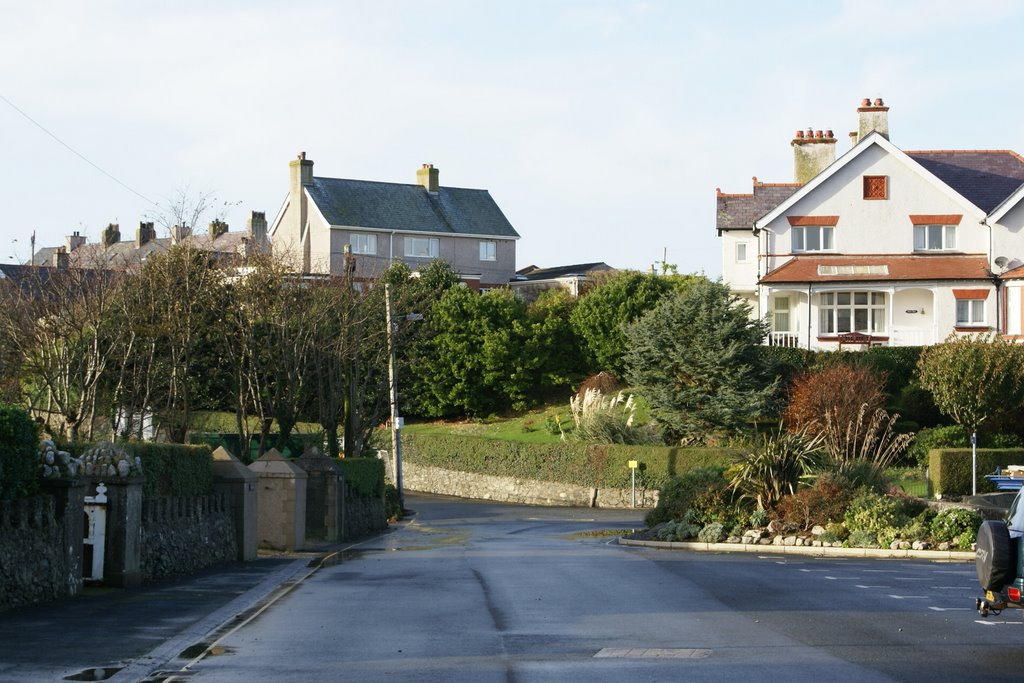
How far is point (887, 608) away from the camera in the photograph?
628 inches

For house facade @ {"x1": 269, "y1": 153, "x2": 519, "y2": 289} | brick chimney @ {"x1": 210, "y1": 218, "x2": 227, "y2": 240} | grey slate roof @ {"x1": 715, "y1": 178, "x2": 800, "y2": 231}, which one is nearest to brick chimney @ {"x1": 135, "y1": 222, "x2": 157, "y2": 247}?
house facade @ {"x1": 269, "y1": 153, "x2": 519, "y2": 289}

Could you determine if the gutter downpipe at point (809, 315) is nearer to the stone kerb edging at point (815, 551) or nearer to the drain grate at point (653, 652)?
the stone kerb edging at point (815, 551)

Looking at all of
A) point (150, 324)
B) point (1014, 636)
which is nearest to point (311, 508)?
point (150, 324)

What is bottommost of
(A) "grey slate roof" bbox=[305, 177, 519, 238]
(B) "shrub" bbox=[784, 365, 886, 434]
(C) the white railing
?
(B) "shrub" bbox=[784, 365, 886, 434]

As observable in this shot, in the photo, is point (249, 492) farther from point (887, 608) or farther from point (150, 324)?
point (887, 608)

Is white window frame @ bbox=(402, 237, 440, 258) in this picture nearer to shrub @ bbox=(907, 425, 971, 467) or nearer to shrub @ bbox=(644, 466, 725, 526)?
shrub @ bbox=(907, 425, 971, 467)

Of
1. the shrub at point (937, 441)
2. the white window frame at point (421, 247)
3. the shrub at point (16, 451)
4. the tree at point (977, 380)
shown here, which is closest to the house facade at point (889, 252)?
the shrub at point (937, 441)

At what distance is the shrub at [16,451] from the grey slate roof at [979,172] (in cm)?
4877

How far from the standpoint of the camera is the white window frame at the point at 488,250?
276ft

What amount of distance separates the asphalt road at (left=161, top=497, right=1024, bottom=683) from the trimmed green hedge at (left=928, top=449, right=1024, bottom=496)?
14790mm

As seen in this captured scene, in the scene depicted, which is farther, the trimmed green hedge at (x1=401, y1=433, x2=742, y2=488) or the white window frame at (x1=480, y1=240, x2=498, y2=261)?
the white window frame at (x1=480, y1=240, x2=498, y2=261)

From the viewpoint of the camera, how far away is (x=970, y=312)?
55594mm

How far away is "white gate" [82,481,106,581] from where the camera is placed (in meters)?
17.9

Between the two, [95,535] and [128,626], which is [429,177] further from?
[128,626]
